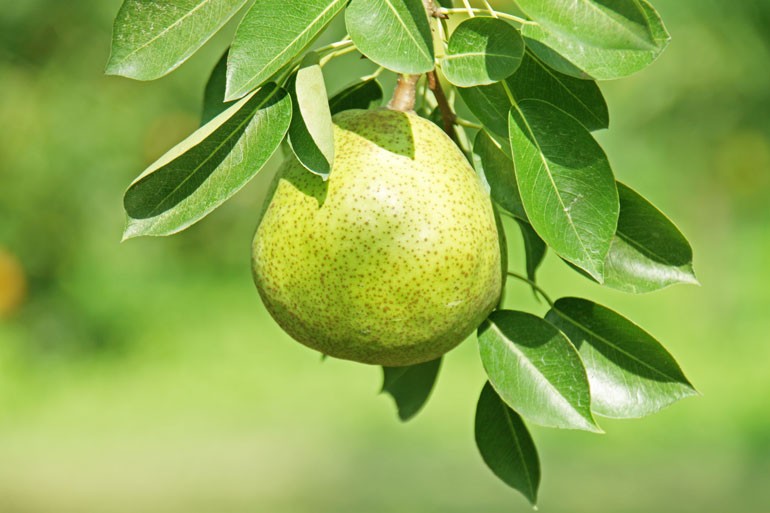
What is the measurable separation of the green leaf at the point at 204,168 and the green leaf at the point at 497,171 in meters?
0.23

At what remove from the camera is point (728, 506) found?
4879 mm

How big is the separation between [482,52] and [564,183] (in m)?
0.14

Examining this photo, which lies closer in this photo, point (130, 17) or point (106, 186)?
point (130, 17)

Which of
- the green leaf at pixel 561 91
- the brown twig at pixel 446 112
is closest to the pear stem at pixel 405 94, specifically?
the brown twig at pixel 446 112

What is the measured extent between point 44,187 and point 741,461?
162 inches

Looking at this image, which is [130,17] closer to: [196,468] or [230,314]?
[196,468]

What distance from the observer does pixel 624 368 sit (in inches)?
39.6

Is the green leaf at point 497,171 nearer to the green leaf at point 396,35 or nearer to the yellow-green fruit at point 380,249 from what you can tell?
the yellow-green fruit at point 380,249

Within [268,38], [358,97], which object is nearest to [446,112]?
[358,97]

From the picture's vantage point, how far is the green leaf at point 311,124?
2.82 ft

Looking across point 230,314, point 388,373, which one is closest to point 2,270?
point 230,314

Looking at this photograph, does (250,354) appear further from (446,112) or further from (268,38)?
(268,38)

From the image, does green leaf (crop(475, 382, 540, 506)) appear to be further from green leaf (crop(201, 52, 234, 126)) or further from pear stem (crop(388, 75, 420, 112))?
green leaf (crop(201, 52, 234, 126))

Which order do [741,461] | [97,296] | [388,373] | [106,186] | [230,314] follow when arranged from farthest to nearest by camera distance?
[230,314] < [97,296] < [106,186] < [741,461] < [388,373]
